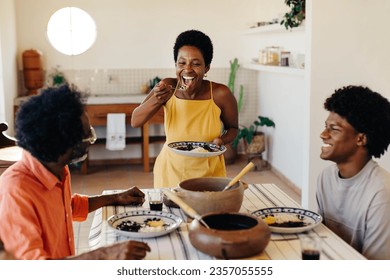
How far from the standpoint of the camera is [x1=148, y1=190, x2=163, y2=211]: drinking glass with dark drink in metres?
1.85

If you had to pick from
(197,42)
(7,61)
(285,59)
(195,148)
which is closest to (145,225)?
(195,148)

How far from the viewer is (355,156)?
5.74ft

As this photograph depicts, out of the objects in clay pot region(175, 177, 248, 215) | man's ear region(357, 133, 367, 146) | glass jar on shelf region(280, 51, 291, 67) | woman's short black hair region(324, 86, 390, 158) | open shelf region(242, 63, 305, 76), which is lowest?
clay pot region(175, 177, 248, 215)

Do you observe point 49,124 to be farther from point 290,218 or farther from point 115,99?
point 115,99

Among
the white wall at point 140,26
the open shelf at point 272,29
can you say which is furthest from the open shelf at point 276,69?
the white wall at point 140,26

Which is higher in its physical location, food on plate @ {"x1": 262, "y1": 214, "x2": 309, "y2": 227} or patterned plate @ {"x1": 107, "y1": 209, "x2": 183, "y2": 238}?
patterned plate @ {"x1": 107, "y1": 209, "x2": 183, "y2": 238}

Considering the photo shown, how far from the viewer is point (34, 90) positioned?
17.5 ft

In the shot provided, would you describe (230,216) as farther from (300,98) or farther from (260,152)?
(260,152)

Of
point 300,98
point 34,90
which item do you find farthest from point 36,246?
point 34,90

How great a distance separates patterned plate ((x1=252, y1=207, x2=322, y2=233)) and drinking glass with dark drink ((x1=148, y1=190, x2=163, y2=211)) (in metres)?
0.33

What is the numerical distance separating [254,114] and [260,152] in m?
A: 0.68

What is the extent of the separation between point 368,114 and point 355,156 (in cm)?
14

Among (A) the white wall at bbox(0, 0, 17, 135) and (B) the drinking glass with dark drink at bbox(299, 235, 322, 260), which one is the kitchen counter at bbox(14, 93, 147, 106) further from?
(B) the drinking glass with dark drink at bbox(299, 235, 322, 260)

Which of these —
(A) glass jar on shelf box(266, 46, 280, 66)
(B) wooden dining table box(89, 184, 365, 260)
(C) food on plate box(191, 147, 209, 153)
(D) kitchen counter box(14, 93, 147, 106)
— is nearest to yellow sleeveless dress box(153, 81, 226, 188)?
(C) food on plate box(191, 147, 209, 153)
